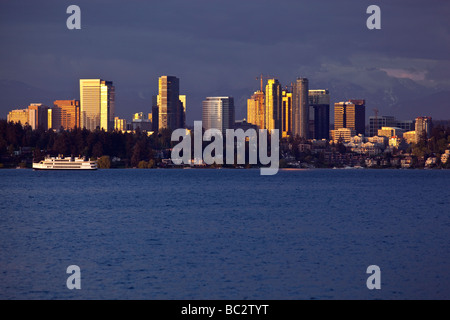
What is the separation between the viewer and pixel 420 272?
43.4m

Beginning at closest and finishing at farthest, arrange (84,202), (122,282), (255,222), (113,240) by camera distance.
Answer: (122,282), (113,240), (255,222), (84,202)

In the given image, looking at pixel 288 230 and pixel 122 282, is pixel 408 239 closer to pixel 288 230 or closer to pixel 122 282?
pixel 288 230

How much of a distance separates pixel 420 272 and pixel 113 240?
25611 mm
